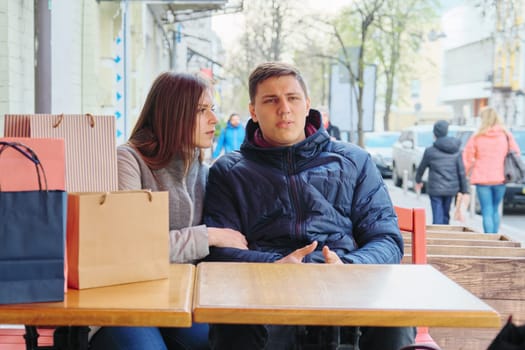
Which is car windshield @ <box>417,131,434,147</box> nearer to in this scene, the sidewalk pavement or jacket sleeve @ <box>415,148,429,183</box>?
the sidewalk pavement

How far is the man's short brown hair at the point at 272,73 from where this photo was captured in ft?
12.1

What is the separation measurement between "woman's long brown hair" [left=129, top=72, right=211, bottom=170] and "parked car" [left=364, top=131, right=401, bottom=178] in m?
19.7

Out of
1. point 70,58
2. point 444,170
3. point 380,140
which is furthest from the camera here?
point 380,140

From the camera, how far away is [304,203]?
3.54m

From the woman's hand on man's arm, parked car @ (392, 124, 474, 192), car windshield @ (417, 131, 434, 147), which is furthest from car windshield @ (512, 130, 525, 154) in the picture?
the woman's hand on man's arm

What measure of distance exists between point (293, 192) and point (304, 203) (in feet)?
0.23

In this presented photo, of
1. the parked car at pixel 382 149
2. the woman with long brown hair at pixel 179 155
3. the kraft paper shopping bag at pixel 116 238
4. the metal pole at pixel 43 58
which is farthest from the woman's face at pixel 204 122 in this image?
the parked car at pixel 382 149

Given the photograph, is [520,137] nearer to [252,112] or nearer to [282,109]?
[252,112]

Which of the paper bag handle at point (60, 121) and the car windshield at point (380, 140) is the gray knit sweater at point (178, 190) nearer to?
the paper bag handle at point (60, 121)

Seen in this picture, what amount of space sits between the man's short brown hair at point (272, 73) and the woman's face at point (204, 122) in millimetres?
259

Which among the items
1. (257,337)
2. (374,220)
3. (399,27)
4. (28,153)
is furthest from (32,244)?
(399,27)

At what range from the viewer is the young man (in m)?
3.53

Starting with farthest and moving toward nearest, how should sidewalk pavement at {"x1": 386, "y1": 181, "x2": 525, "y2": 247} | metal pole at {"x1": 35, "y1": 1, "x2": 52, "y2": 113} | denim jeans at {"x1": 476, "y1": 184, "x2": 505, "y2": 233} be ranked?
sidewalk pavement at {"x1": 386, "y1": 181, "x2": 525, "y2": 247}, denim jeans at {"x1": 476, "y1": 184, "x2": 505, "y2": 233}, metal pole at {"x1": 35, "y1": 1, "x2": 52, "y2": 113}

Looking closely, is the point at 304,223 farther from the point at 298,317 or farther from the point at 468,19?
the point at 468,19
